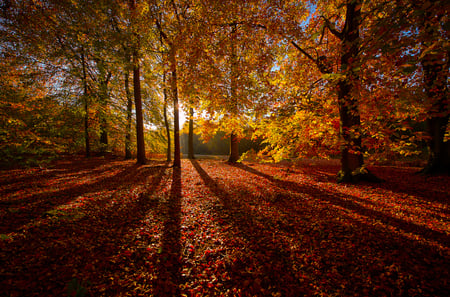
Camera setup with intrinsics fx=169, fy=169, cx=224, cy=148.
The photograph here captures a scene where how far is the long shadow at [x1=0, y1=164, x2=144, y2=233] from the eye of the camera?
3470mm

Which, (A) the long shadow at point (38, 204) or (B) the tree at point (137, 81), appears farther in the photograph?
(B) the tree at point (137, 81)

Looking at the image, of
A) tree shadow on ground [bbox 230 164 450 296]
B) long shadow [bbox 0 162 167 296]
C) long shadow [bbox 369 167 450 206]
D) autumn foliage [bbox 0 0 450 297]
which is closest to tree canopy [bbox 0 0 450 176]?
autumn foliage [bbox 0 0 450 297]

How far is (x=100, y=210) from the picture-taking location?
451cm

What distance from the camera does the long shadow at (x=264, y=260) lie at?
8.23ft

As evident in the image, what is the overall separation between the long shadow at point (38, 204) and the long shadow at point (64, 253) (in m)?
0.66

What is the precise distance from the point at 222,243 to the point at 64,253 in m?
2.71

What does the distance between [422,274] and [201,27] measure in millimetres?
8023

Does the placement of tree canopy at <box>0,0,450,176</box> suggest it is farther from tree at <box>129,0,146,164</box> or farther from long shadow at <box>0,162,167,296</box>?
long shadow at <box>0,162,167,296</box>

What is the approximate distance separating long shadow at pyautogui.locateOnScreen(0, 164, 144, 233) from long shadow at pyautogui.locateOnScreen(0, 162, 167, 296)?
0.66 meters

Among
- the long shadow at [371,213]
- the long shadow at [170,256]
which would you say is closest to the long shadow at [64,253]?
the long shadow at [170,256]

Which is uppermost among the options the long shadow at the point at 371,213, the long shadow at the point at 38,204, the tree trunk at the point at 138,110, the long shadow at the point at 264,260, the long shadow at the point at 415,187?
the tree trunk at the point at 138,110

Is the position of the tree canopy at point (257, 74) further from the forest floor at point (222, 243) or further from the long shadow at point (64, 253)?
the long shadow at point (64, 253)

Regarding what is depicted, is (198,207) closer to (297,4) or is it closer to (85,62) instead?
(297,4)

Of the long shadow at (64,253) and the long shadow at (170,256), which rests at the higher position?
the long shadow at (64,253)
